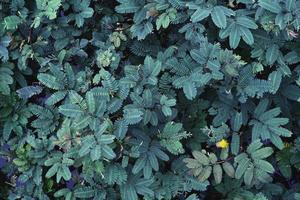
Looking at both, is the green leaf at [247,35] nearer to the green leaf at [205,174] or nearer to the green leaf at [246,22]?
the green leaf at [246,22]

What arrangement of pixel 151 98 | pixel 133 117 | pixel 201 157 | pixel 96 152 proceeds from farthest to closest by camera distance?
pixel 201 157, pixel 151 98, pixel 133 117, pixel 96 152

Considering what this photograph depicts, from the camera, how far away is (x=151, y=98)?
8.18 feet

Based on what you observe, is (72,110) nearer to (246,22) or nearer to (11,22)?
(11,22)

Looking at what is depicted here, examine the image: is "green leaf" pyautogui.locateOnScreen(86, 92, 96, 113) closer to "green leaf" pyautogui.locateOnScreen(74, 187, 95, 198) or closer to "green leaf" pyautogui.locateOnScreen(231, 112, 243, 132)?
"green leaf" pyautogui.locateOnScreen(74, 187, 95, 198)

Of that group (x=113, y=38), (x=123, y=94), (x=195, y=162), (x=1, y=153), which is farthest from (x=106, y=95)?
(x=1, y=153)

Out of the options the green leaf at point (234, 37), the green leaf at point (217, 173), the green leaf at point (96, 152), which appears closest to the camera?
the green leaf at point (96, 152)

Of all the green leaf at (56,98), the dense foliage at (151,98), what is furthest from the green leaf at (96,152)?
the green leaf at (56,98)

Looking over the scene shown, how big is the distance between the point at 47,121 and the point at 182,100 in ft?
2.34

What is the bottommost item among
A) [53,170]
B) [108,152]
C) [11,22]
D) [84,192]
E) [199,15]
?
[84,192]

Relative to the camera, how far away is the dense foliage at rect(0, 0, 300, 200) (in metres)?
2.46

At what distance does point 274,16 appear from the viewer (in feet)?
8.06

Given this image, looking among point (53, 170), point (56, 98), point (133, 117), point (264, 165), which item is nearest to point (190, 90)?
point (133, 117)

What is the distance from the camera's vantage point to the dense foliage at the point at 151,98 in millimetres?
2461

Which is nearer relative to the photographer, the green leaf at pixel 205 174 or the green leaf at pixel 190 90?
the green leaf at pixel 190 90
